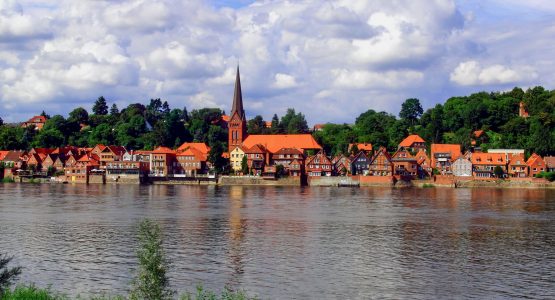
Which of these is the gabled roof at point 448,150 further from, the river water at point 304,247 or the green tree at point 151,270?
the green tree at point 151,270

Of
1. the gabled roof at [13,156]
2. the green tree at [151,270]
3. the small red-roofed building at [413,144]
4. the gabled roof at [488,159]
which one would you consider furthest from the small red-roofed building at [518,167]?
the green tree at [151,270]

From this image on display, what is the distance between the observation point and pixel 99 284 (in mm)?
25906

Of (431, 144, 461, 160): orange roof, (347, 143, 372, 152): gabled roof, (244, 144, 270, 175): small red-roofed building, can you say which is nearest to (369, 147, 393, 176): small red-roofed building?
(431, 144, 461, 160): orange roof

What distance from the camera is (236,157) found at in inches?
4208

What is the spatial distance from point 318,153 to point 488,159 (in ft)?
76.1

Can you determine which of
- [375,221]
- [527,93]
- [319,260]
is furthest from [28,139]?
[319,260]

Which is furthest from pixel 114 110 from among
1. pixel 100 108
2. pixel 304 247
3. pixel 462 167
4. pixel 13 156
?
A: pixel 304 247

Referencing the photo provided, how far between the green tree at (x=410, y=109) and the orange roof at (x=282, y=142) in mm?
24807

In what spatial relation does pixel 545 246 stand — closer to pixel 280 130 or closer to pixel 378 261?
pixel 378 261

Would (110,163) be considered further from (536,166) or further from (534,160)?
(536,166)

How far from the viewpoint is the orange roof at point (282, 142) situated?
366 ft

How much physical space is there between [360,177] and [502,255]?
62.5m

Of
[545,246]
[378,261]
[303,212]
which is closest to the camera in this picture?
[378,261]

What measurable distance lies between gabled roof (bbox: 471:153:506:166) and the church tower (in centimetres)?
3776
